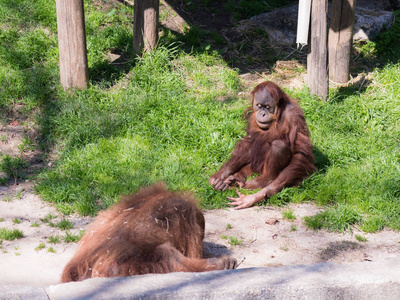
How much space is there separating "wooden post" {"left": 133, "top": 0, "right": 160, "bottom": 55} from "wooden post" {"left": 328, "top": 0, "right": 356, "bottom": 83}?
6.68 feet

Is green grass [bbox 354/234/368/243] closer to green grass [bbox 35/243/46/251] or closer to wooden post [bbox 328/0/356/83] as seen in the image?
green grass [bbox 35/243/46/251]

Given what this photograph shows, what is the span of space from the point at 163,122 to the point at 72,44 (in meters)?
1.26

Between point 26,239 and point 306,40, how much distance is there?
11.1ft

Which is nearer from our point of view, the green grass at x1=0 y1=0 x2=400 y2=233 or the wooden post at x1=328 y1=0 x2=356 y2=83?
the green grass at x1=0 y1=0 x2=400 y2=233

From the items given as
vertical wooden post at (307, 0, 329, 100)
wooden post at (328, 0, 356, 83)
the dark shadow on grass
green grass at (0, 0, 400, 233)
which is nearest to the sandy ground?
green grass at (0, 0, 400, 233)

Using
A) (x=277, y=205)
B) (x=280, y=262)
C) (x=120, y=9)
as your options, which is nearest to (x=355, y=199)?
(x=277, y=205)

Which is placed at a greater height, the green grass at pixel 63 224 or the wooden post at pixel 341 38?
the wooden post at pixel 341 38

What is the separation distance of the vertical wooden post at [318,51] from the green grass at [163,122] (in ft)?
0.53

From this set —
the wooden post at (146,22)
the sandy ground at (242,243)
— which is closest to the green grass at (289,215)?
the sandy ground at (242,243)

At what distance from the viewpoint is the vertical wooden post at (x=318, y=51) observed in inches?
209

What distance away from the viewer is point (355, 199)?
4020mm

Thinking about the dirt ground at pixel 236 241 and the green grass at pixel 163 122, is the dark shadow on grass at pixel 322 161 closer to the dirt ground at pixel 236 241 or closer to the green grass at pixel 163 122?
the green grass at pixel 163 122

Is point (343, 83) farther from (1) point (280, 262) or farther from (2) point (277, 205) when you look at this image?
(1) point (280, 262)

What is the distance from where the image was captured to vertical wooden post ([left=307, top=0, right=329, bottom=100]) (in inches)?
209
